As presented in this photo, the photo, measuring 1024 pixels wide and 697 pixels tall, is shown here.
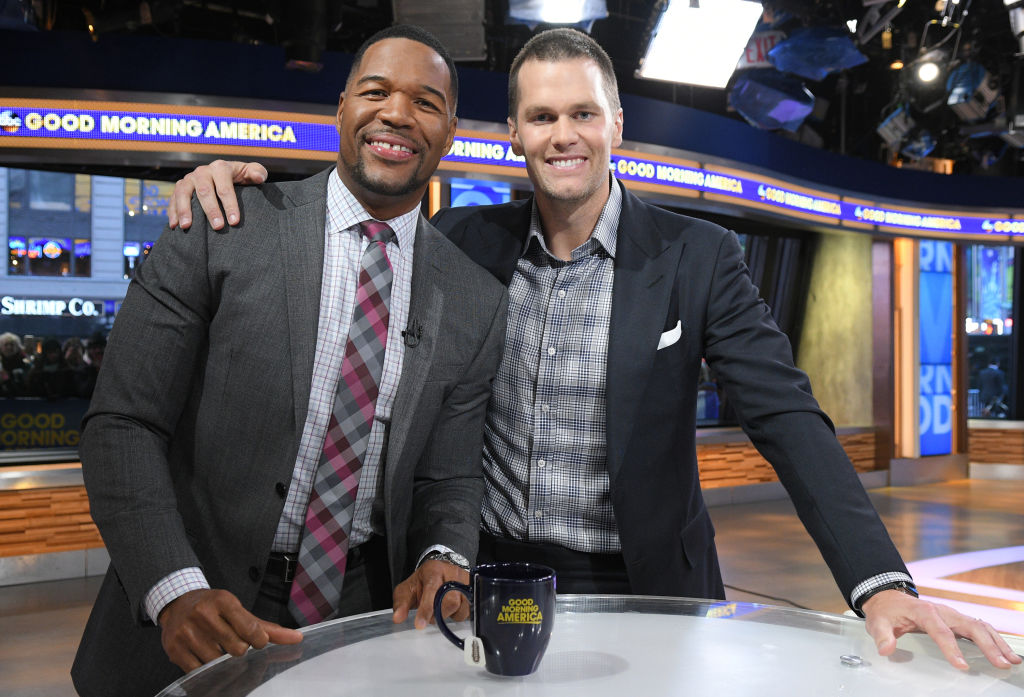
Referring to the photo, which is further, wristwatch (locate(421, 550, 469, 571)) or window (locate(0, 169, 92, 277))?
window (locate(0, 169, 92, 277))

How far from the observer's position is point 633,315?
1.64 meters

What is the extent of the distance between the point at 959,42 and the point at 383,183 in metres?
6.98

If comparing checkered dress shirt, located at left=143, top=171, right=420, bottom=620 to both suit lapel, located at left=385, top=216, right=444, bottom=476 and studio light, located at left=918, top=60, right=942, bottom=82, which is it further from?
studio light, located at left=918, top=60, right=942, bottom=82

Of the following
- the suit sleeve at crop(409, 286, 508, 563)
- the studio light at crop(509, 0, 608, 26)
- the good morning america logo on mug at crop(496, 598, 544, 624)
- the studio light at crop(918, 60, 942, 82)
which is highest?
the studio light at crop(918, 60, 942, 82)

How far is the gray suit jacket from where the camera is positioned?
50.2 inches

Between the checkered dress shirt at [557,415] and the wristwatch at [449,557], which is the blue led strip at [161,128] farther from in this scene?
the wristwatch at [449,557]

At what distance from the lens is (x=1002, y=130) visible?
25.1 feet

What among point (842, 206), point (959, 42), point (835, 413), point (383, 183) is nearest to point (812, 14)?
point (959, 42)

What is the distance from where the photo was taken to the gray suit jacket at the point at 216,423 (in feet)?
4.18

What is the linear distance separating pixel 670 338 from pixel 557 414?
Answer: 9.7 inches

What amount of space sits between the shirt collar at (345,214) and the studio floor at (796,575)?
8.08ft

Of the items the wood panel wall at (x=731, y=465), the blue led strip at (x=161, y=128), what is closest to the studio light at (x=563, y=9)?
the blue led strip at (x=161, y=128)

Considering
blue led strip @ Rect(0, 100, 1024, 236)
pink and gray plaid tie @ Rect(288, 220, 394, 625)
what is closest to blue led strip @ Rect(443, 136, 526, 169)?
blue led strip @ Rect(0, 100, 1024, 236)

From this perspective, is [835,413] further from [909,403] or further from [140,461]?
[140,461]
